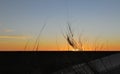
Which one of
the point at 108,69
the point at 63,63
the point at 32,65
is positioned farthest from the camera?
the point at 108,69

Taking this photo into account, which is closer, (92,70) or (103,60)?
(92,70)

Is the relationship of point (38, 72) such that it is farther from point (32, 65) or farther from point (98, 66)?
point (98, 66)

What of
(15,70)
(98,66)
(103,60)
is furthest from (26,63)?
(103,60)

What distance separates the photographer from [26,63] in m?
3.59

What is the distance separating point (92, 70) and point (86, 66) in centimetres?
9

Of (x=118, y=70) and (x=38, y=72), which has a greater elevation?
(x=38, y=72)

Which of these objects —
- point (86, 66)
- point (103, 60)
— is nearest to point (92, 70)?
point (86, 66)

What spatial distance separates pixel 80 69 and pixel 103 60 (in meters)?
0.90

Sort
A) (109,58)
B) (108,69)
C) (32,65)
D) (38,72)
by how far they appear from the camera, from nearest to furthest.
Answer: (38,72) < (32,65) < (108,69) < (109,58)

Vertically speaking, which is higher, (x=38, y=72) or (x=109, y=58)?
(x=38, y=72)

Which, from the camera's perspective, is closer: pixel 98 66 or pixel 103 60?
pixel 98 66

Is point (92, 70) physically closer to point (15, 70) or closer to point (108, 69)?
point (108, 69)

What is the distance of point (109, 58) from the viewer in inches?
178

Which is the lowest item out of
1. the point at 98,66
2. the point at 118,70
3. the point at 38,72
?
the point at 118,70
